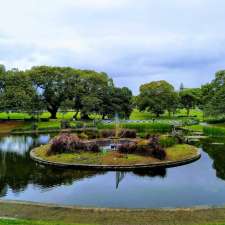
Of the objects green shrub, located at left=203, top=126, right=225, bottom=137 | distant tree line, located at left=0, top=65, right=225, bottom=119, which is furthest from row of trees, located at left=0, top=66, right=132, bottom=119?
green shrub, located at left=203, top=126, right=225, bottom=137

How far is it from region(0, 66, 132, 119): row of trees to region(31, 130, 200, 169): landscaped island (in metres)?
35.6

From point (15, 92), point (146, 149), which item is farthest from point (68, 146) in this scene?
point (15, 92)

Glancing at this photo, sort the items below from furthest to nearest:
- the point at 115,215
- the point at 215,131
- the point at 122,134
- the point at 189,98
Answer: the point at 189,98, the point at 215,131, the point at 122,134, the point at 115,215

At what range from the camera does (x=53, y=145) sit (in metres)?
26.0

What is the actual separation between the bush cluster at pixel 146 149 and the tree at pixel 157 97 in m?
48.9

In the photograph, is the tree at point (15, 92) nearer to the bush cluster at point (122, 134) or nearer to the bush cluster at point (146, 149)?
the bush cluster at point (122, 134)

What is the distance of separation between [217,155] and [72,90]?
43.5 m

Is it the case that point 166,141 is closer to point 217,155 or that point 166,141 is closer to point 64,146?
point 217,155

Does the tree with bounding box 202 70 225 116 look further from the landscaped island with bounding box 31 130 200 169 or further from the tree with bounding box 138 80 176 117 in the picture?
the landscaped island with bounding box 31 130 200 169

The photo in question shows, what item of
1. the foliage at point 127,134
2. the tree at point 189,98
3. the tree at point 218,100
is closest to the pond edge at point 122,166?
the foliage at point 127,134

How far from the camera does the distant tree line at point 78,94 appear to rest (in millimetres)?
57438

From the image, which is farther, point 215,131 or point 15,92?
point 15,92

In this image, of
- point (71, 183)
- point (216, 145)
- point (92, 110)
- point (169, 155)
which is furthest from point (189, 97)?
point (71, 183)

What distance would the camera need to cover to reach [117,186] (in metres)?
17.7
